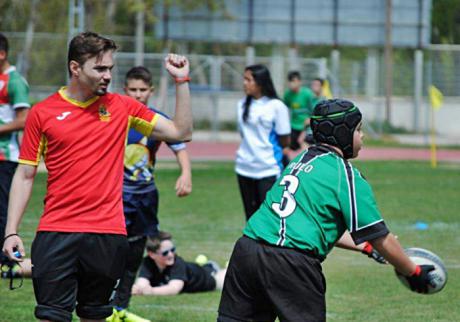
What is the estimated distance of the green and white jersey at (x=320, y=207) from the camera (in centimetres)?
534

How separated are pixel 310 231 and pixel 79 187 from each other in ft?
4.54

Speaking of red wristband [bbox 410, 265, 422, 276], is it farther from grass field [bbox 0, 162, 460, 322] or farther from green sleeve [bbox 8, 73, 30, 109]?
green sleeve [bbox 8, 73, 30, 109]

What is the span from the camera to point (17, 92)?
30.3 feet

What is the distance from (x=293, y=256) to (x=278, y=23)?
28053mm

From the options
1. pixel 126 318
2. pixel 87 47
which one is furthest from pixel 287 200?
pixel 126 318

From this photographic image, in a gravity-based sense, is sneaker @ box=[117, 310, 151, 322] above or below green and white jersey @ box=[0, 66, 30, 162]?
below

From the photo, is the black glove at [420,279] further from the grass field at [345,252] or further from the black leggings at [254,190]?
the black leggings at [254,190]

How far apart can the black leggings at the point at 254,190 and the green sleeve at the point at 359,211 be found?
5497 mm

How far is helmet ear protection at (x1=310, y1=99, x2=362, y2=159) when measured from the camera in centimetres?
550

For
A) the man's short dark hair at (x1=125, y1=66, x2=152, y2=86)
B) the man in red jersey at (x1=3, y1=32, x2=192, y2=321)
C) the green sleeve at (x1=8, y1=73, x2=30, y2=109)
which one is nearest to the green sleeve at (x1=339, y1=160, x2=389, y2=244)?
the man in red jersey at (x1=3, y1=32, x2=192, y2=321)

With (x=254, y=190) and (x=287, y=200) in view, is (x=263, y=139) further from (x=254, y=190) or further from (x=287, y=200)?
(x=287, y=200)

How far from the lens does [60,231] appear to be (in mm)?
5953

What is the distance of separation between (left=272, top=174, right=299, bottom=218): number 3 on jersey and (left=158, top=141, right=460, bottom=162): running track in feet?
70.1

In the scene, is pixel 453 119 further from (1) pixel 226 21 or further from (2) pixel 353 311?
(2) pixel 353 311
